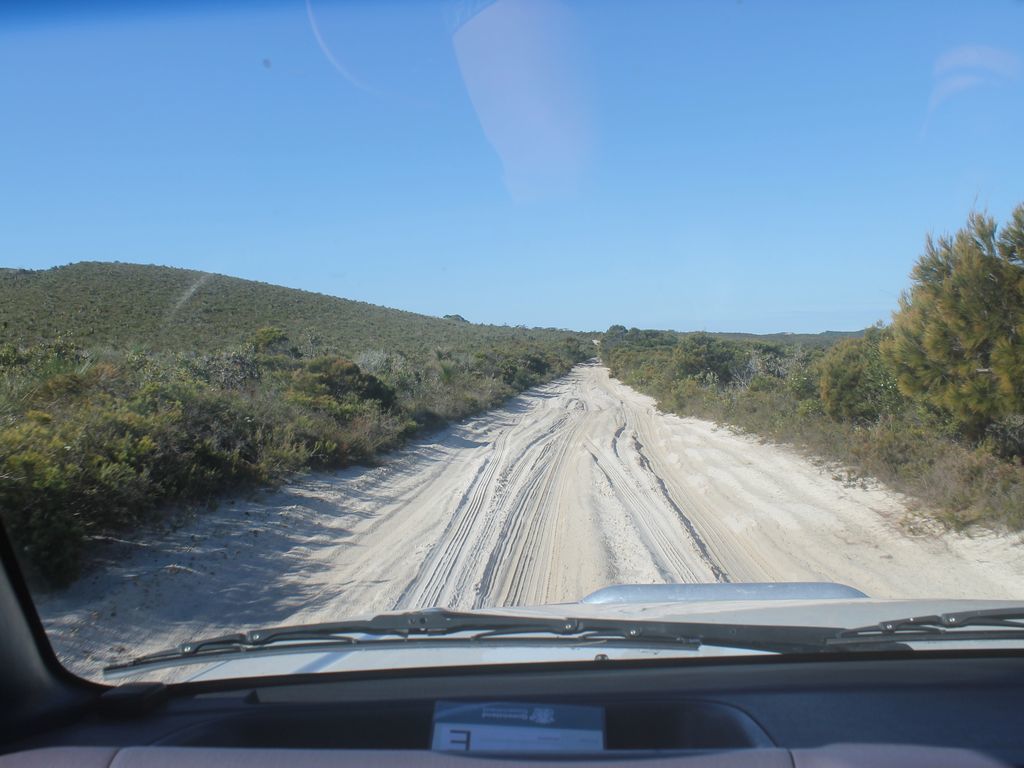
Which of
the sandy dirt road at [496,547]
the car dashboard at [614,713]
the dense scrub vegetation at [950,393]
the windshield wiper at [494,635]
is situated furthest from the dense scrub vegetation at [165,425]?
the dense scrub vegetation at [950,393]

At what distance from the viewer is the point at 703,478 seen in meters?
12.0

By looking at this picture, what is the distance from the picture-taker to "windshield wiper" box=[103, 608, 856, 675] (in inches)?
115

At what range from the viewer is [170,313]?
129ft

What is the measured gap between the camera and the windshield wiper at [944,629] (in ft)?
9.55

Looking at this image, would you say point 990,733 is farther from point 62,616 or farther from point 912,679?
point 62,616

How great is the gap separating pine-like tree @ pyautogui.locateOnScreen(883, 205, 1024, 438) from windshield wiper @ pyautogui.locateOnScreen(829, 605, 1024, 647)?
6677mm

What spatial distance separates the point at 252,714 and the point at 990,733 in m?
2.36

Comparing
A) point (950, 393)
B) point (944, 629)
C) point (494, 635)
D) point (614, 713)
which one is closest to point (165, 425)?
point (494, 635)

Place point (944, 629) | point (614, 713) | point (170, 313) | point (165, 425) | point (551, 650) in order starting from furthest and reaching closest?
1. point (170, 313)
2. point (165, 425)
3. point (944, 629)
4. point (551, 650)
5. point (614, 713)

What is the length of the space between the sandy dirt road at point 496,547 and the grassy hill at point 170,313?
18926mm

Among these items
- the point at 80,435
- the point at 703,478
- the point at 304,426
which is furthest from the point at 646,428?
the point at 80,435

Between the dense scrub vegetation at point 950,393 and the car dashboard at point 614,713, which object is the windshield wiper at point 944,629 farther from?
the dense scrub vegetation at point 950,393

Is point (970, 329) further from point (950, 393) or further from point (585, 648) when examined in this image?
point (585, 648)

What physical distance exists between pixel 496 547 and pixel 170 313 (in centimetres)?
3636
